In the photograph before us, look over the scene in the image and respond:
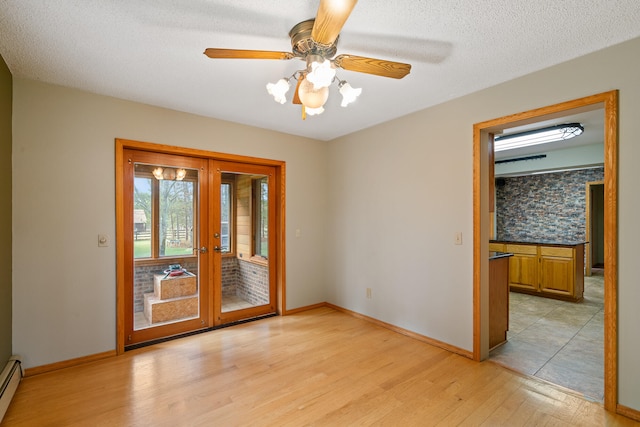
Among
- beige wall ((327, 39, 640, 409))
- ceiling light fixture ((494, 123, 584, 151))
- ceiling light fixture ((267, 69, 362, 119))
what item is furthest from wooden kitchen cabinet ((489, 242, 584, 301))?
ceiling light fixture ((267, 69, 362, 119))

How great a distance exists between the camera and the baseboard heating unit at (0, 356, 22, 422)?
2.06 meters

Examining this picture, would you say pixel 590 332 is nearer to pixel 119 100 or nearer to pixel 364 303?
pixel 364 303

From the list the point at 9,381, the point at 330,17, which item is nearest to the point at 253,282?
the point at 9,381

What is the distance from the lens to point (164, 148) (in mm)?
3232

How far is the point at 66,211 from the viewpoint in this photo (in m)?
2.72

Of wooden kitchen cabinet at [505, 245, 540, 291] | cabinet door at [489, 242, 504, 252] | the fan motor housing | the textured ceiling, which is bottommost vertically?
wooden kitchen cabinet at [505, 245, 540, 291]

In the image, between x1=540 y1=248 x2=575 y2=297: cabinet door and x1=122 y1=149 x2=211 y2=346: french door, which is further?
x1=540 y1=248 x2=575 y2=297: cabinet door

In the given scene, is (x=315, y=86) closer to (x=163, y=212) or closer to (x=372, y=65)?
(x=372, y=65)

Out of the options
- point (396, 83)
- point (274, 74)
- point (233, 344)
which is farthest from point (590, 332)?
point (274, 74)

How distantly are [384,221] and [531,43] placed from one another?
2182 millimetres

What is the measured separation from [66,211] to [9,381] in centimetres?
133

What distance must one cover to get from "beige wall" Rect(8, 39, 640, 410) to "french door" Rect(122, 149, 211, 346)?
215 mm

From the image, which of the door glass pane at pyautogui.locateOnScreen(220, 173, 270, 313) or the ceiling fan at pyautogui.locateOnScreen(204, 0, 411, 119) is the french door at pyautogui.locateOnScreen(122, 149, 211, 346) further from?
the ceiling fan at pyautogui.locateOnScreen(204, 0, 411, 119)

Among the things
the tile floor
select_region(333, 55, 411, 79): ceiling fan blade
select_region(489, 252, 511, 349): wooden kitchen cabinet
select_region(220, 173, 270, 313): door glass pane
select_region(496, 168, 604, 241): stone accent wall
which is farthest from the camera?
select_region(496, 168, 604, 241): stone accent wall
